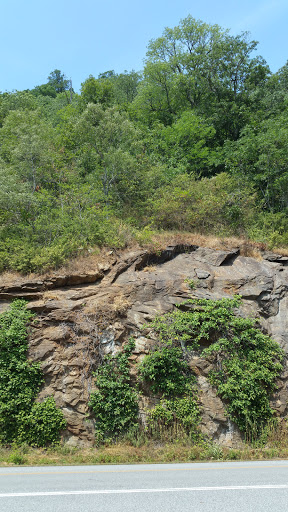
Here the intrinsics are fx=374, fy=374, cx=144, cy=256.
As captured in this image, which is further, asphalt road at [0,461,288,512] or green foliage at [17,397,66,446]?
green foliage at [17,397,66,446]

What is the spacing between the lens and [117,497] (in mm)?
5070

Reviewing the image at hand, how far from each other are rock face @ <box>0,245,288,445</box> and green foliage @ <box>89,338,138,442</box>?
28 cm

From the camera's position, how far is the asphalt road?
4.66m

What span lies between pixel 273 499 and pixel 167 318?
6.29 meters

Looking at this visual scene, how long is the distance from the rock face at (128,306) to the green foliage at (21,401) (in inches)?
10.6

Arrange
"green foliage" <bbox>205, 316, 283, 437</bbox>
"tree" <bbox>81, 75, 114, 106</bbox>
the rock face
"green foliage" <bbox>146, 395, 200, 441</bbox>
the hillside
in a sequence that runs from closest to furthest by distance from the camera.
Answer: "green foliage" <bbox>146, 395, 200, 441</bbox> → "green foliage" <bbox>205, 316, 283, 437</bbox> → the rock face → the hillside → "tree" <bbox>81, 75, 114, 106</bbox>

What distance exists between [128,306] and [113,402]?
9.11 ft

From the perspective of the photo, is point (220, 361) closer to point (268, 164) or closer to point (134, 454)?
point (134, 454)

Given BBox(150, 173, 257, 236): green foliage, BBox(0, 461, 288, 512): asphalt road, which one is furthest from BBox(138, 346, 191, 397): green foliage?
BBox(150, 173, 257, 236): green foliage

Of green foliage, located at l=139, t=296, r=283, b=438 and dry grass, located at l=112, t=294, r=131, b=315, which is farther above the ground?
dry grass, located at l=112, t=294, r=131, b=315

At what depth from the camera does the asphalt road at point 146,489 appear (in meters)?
4.66

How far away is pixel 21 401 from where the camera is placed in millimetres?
9438

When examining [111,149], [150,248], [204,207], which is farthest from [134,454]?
[111,149]

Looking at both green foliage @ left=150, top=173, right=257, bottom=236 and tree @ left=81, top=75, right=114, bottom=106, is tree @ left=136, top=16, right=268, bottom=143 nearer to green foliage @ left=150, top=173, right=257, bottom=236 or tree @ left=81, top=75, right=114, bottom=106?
tree @ left=81, top=75, right=114, bottom=106
